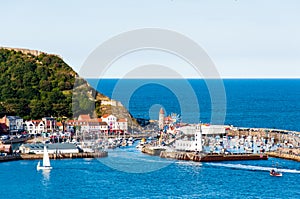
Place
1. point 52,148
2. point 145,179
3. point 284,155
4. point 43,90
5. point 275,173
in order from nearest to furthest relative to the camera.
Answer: point 145,179 < point 275,173 < point 284,155 < point 52,148 < point 43,90

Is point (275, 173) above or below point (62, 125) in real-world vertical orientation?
below

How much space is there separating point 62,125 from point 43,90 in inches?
524

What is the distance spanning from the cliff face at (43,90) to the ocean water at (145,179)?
83.4 ft

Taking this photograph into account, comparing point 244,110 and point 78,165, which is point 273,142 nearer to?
point 78,165

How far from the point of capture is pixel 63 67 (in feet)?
326

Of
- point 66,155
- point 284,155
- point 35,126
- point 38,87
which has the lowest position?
point 284,155

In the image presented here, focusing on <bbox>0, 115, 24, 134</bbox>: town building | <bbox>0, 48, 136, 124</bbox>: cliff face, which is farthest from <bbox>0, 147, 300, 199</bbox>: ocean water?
<bbox>0, 48, 136, 124</bbox>: cliff face

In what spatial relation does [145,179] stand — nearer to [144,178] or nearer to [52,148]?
[144,178]

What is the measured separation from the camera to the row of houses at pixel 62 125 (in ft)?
252

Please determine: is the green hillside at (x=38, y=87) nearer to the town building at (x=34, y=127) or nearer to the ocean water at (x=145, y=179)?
the town building at (x=34, y=127)

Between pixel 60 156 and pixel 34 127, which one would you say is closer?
pixel 60 156

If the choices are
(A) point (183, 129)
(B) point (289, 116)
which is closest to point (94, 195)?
(A) point (183, 129)

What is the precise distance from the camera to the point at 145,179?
49.9m

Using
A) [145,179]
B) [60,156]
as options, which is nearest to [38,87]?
[60,156]
